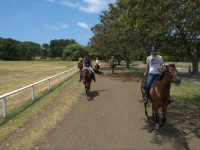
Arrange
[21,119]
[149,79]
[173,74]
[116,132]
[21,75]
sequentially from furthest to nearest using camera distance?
1. [21,75]
2. [21,119]
3. [149,79]
4. [116,132]
5. [173,74]

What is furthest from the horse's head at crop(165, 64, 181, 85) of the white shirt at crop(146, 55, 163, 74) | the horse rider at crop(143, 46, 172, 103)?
the white shirt at crop(146, 55, 163, 74)

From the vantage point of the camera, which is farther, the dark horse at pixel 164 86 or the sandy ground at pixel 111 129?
the dark horse at pixel 164 86

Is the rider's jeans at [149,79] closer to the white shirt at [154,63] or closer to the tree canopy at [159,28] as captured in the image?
the white shirt at [154,63]

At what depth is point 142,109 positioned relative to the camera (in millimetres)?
12977

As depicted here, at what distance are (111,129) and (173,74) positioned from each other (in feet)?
8.57

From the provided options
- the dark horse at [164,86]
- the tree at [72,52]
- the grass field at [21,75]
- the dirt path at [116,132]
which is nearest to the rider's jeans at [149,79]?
the dark horse at [164,86]

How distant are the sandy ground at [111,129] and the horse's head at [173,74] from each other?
1625 millimetres

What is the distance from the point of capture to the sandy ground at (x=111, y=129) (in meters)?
8.07

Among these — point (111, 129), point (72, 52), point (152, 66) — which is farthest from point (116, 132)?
point (72, 52)

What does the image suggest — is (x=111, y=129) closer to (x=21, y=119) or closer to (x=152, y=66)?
(x=152, y=66)

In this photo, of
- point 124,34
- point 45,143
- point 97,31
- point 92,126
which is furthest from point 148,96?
point 97,31

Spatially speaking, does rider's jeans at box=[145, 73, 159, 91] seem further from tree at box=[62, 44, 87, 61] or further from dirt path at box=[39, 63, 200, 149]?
tree at box=[62, 44, 87, 61]

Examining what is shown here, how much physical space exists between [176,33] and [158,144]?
89.6 ft

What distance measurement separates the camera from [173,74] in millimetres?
8828
